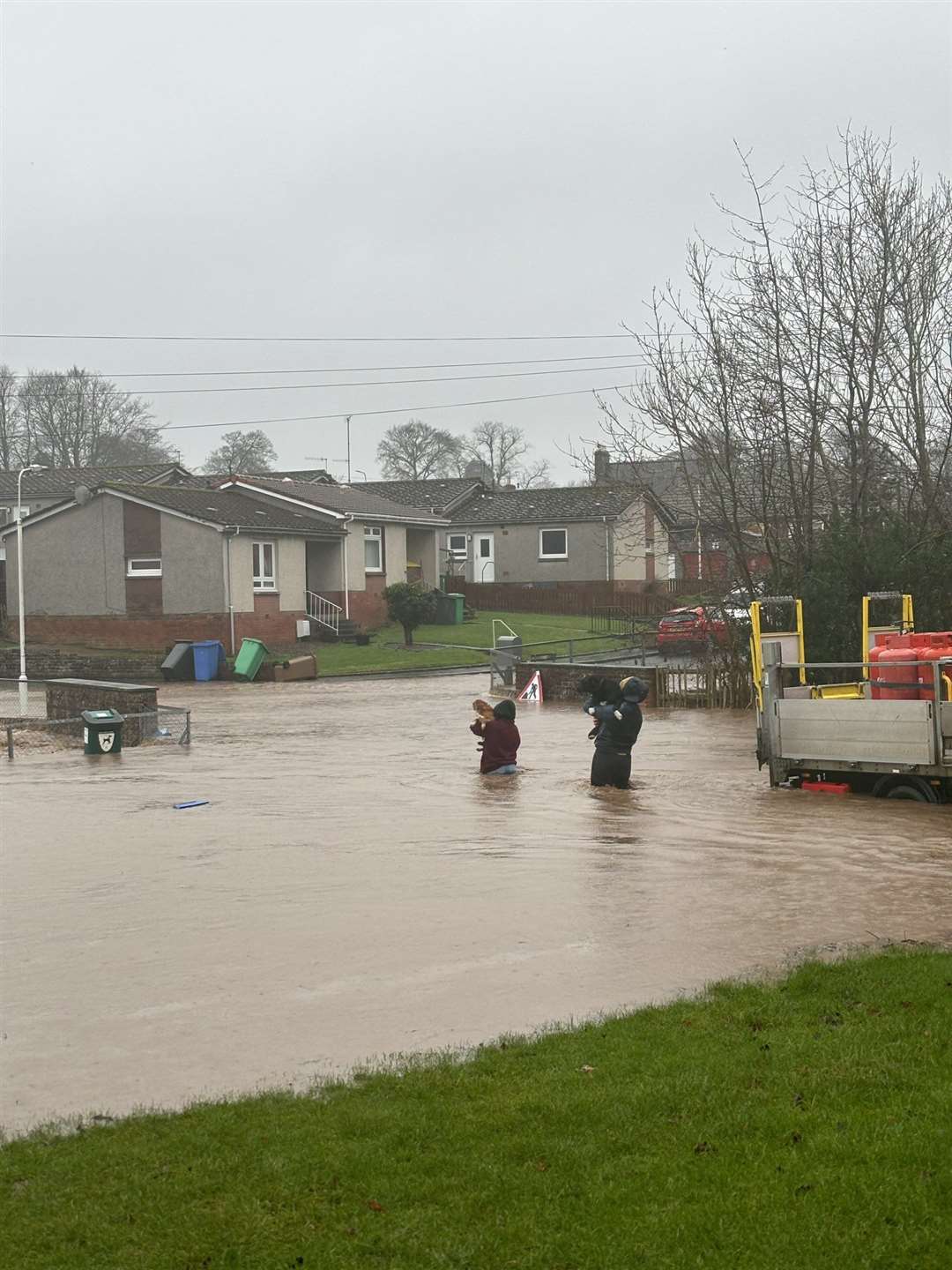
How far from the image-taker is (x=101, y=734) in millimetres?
23781

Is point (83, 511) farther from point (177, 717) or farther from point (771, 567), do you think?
point (771, 567)

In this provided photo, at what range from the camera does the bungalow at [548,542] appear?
6425cm

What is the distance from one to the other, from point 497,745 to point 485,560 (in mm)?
47738

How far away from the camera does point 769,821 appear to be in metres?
14.8

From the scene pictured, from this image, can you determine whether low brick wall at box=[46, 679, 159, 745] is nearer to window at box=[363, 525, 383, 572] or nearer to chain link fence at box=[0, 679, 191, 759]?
chain link fence at box=[0, 679, 191, 759]

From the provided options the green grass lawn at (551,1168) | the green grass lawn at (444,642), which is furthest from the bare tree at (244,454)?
the green grass lawn at (551,1168)

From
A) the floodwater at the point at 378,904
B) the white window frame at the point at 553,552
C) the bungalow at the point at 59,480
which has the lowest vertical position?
the floodwater at the point at 378,904

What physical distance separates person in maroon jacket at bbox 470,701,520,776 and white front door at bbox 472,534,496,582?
4715 cm

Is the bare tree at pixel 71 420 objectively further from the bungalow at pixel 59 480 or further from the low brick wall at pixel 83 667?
the low brick wall at pixel 83 667

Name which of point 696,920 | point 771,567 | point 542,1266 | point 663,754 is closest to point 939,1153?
point 542,1266

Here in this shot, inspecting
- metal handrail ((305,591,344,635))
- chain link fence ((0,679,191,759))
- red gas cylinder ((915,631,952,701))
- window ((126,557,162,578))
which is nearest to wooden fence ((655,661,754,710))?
chain link fence ((0,679,191,759))

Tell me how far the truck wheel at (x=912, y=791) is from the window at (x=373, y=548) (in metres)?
40.6

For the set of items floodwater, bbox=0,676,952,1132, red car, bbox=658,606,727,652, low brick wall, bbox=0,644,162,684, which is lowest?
floodwater, bbox=0,676,952,1132

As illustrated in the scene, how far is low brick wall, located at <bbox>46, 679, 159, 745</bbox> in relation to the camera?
84.6 feet
